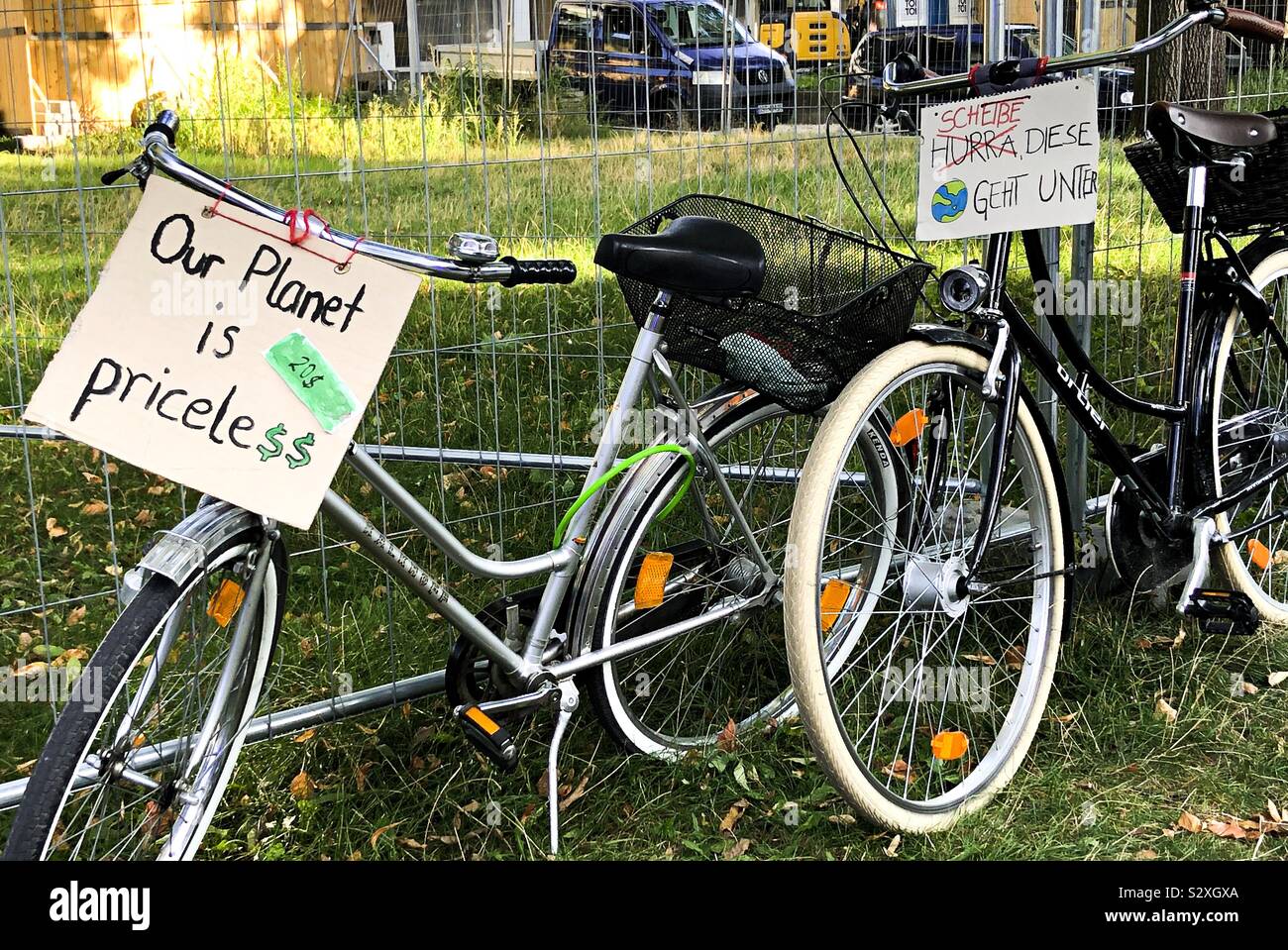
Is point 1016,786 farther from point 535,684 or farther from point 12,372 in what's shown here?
point 12,372

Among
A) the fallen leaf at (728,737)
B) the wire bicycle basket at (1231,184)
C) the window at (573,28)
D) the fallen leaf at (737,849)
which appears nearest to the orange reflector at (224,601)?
the fallen leaf at (737,849)

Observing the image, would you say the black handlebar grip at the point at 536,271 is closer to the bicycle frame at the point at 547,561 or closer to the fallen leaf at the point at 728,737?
the bicycle frame at the point at 547,561

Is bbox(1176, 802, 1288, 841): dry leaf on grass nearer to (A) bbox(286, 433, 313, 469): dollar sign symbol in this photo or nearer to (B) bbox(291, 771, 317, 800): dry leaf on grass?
(B) bbox(291, 771, 317, 800): dry leaf on grass

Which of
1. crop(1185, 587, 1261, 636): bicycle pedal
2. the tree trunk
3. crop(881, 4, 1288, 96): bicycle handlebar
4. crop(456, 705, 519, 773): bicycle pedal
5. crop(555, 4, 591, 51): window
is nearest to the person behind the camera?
crop(456, 705, 519, 773): bicycle pedal

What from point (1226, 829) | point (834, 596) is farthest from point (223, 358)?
point (1226, 829)

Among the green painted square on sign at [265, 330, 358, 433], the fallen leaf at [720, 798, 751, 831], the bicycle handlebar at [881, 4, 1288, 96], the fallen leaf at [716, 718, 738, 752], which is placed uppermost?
the bicycle handlebar at [881, 4, 1288, 96]

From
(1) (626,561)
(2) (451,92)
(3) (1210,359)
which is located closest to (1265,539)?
(3) (1210,359)

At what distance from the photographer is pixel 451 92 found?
345 centimetres

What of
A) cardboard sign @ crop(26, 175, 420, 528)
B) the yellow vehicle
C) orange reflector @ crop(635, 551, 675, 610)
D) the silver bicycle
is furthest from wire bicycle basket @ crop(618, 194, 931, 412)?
the yellow vehicle

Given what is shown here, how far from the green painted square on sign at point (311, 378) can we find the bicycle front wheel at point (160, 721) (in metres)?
Result: 0.23

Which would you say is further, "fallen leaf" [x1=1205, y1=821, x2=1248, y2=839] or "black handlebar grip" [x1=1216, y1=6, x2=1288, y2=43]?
"black handlebar grip" [x1=1216, y1=6, x2=1288, y2=43]

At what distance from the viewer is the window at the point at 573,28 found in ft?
11.8

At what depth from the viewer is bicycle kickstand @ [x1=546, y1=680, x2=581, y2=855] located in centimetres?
281

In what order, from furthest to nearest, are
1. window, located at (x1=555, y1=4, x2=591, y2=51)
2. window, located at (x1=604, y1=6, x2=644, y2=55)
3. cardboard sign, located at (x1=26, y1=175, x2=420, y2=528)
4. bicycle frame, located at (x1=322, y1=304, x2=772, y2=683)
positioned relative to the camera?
window, located at (x1=604, y1=6, x2=644, y2=55) → window, located at (x1=555, y1=4, x2=591, y2=51) → bicycle frame, located at (x1=322, y1=304, x2=772, y2=683) → cardboard sign, located at (x1=26, y1=175, x2=420, y2=528)
